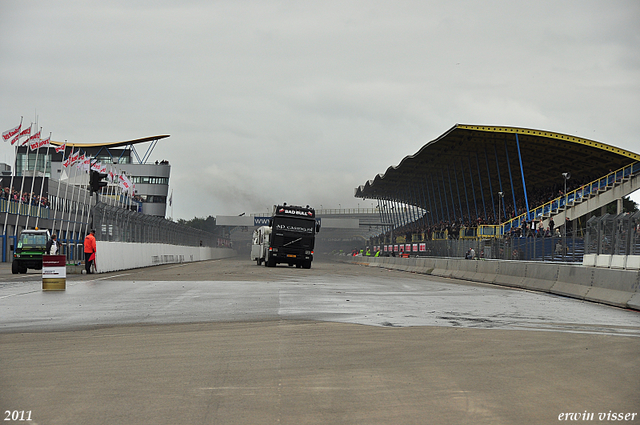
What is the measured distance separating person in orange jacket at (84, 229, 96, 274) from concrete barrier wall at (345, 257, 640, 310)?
15.4 meters

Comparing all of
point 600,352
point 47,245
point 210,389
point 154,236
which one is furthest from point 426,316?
point 154,236

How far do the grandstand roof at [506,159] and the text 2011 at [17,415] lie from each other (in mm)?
48624

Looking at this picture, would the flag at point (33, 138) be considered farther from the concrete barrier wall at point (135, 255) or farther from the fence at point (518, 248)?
the fence at point (518, 248)

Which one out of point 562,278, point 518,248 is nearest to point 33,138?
point 518,248

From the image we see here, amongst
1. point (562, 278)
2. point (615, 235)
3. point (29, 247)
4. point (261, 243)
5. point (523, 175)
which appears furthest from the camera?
point (523, 175)

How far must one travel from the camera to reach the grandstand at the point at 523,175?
49.1 m

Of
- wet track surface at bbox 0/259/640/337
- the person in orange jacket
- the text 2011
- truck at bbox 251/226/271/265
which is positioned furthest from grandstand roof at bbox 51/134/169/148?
the text 2011

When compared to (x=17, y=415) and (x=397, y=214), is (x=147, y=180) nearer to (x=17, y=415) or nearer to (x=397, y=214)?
(x=397, y=214)

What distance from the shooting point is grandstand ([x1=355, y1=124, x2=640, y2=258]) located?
→ 161ft

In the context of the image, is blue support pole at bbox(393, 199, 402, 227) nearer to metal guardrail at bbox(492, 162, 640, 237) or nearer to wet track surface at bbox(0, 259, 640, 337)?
metal guardrail at bbox(492, 162, 640, 237)

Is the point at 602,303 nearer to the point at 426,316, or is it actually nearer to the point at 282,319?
the point at 426,316

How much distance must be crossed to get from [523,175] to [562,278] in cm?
3899

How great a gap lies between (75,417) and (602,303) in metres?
13.8

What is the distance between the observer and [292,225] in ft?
144
